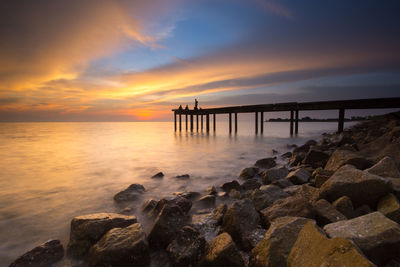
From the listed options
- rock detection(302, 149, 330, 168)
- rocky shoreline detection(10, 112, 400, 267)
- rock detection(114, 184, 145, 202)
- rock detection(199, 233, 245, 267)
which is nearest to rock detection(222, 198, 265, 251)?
rocky shoreline detection(10, 112, 400, 267)

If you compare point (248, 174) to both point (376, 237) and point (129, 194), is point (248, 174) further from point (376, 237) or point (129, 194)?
point (376, 237)

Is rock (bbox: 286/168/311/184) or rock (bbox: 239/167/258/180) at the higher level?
rock (bbox: 286/168/311/184)

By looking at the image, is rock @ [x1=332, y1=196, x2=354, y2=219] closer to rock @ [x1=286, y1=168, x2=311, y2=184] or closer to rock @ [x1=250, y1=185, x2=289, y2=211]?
rock @ [x1=250, y1=185, x2=289, y2=211]

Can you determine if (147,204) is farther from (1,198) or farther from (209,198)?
(1,198)

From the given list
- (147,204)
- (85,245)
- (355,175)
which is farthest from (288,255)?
(147,204)

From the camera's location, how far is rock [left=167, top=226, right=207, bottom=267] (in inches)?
88.4

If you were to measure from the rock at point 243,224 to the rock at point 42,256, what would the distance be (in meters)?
2.20

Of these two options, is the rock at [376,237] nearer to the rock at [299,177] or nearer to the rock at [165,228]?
the rock at [165,228]

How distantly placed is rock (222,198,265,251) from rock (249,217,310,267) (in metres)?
0.39

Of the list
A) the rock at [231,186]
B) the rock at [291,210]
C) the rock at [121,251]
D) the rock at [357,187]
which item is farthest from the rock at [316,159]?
the rock at [121,251]

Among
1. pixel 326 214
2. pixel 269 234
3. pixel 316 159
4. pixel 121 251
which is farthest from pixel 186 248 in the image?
pixel 316 159

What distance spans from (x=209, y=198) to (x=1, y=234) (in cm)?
357

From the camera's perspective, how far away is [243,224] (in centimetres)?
254

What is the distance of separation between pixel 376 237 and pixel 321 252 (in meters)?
0.50
